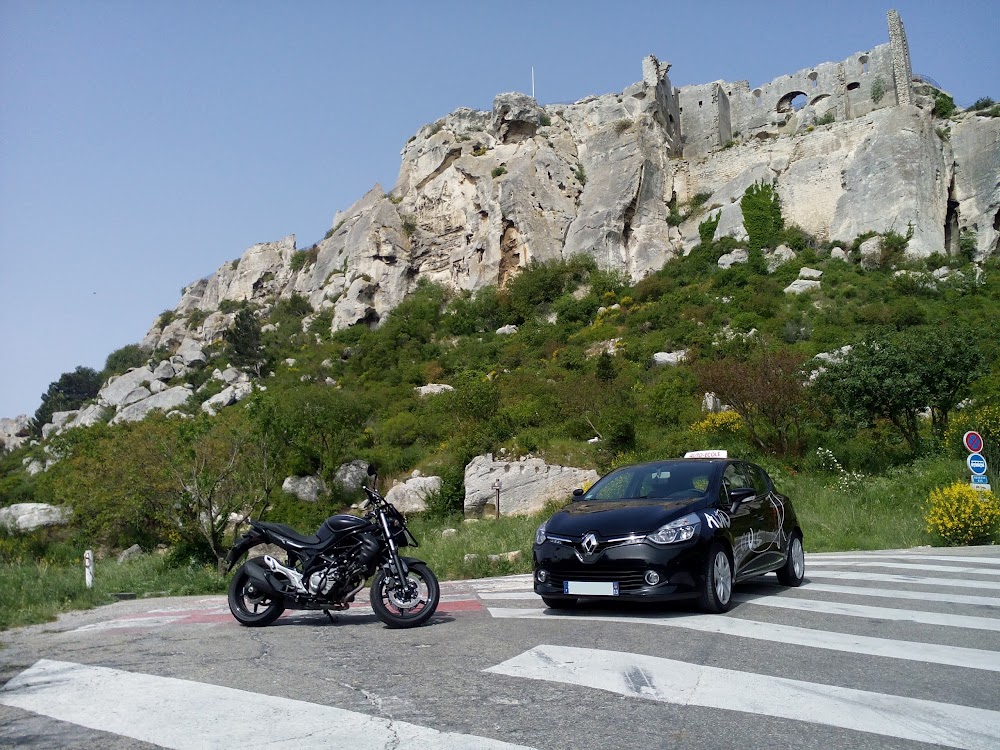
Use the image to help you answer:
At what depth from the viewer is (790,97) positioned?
57406mm

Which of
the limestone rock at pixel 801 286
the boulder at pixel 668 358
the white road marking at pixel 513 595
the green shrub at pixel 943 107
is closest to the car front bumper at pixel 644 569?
the white road marking at pixel 513 595

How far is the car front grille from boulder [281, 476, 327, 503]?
2363 centimetres

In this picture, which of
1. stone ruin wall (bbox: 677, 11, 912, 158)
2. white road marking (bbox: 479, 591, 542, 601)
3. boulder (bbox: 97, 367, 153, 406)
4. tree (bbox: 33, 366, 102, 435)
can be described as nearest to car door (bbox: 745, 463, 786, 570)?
white road marking (bbox: 479, 591, 542, 601)

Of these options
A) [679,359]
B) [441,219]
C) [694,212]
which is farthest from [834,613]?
[441,219]

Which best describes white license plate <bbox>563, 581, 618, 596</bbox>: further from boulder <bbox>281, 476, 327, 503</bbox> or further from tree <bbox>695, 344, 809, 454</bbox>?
boulder <bbox>281, 476, 327, 503</bbox>

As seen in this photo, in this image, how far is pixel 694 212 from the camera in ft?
166

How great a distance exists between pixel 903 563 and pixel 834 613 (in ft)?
14.0

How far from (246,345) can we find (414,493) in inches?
1289

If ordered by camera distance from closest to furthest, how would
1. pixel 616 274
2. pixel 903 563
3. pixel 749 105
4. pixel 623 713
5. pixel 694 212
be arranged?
1. pixel 623 713
2. pixel 903 563
3. pixel 616 274
4. pixel 694 212
5. pixel 749 105

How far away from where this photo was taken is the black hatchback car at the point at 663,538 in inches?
258

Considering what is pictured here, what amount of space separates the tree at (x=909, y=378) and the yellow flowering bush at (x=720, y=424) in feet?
12.0

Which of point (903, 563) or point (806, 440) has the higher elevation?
point (806, 440)

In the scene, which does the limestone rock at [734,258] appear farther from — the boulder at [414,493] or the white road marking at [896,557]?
the white road marking at [896,557]

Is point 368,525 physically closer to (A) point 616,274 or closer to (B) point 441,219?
(A) point 616,274
